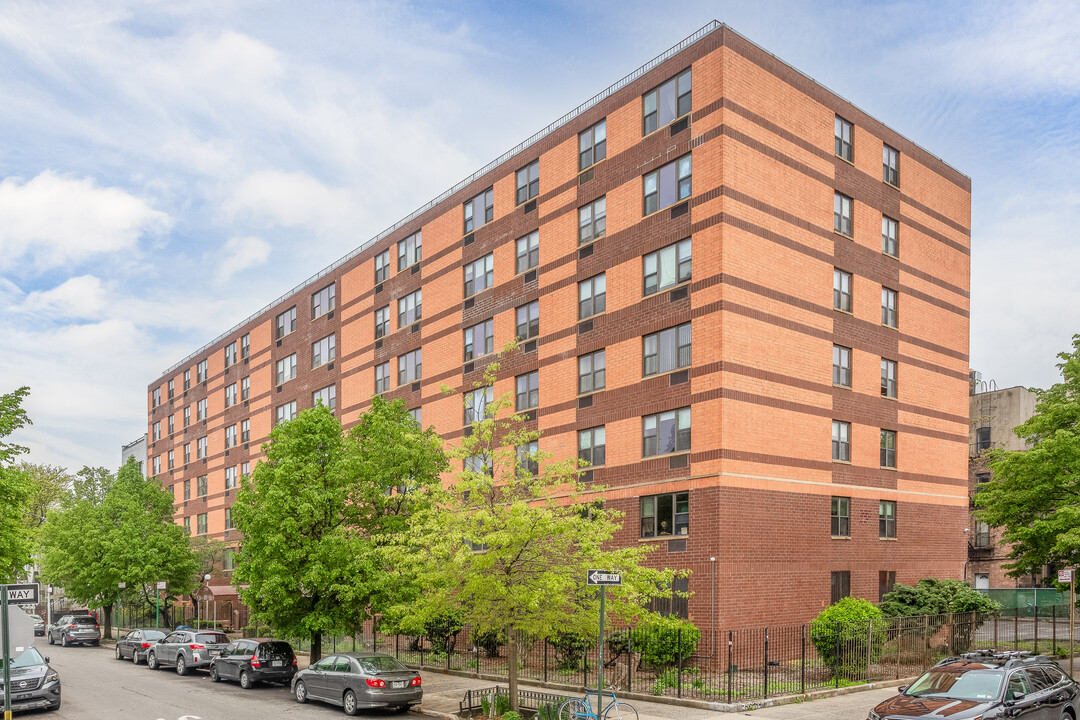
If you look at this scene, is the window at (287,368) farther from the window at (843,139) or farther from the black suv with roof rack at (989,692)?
the black suv with roof rack at (989,692)

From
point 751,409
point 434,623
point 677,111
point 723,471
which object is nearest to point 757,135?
point 677,111

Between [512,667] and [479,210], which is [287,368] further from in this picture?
[512,667]

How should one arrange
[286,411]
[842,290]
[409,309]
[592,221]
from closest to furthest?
[842,290], [592,221], [409,309], [286,411]

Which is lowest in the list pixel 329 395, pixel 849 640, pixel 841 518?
pixel 849 640

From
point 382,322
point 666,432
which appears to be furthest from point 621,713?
point 382,322

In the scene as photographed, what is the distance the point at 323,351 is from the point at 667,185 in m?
29.5

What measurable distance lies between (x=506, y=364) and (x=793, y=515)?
13.7 m

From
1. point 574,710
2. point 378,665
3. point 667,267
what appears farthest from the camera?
point 667,267

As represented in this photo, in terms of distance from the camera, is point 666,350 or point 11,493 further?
point 666,350

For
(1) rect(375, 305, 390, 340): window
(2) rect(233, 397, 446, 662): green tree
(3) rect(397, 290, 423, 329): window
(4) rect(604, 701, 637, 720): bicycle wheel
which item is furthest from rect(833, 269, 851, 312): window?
(1) rect(375, 305, 390, 340): window

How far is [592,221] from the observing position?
3494 cm

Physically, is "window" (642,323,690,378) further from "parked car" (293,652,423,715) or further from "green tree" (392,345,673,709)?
"parked car" (293,652,423,715)

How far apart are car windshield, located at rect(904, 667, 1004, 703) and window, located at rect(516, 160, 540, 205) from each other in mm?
26127

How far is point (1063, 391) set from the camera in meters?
29.7
